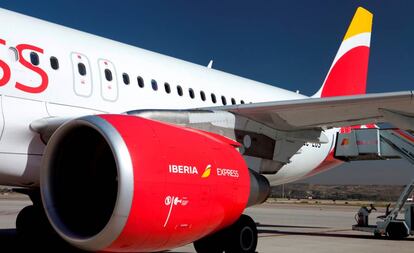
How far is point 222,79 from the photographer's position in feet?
33.7

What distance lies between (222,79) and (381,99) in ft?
12.6

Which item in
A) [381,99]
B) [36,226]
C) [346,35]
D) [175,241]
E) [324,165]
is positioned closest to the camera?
[175,241]

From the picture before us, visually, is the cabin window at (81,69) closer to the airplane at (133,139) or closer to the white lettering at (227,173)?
the airplane at (133,139)

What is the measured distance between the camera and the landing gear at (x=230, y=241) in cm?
773

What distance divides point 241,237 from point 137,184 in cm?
318

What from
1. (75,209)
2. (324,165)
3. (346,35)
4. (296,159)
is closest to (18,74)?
(75,209)

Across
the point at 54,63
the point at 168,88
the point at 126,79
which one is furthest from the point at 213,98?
the point at 54,63

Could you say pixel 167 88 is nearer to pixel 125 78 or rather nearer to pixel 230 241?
pixel 125 78

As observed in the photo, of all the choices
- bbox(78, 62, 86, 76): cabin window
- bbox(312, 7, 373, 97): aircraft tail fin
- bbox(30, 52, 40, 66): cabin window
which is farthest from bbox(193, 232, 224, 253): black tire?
bbox(312, 7, 373, 97): aircraft tail fin

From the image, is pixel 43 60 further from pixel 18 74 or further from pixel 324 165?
pixel 324 165

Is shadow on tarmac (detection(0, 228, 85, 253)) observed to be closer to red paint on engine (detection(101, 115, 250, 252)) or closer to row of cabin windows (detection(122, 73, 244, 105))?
row of cabin windows (detection(122, 73, 244, 105))

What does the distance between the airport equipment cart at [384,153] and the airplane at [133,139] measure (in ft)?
12.4

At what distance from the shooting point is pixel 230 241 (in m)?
7.73

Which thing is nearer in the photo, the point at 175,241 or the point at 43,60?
the point at 175,241
